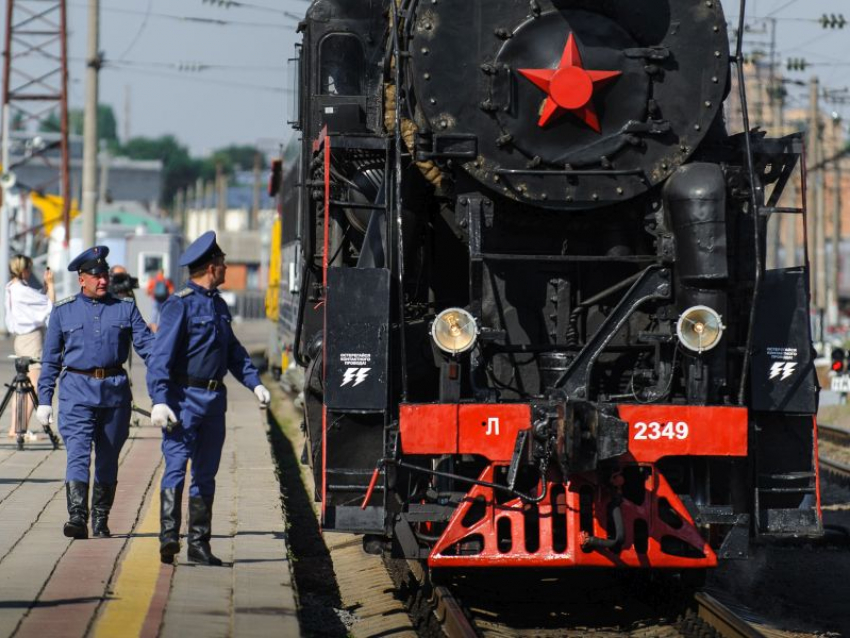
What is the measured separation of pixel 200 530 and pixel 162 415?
0.77 m

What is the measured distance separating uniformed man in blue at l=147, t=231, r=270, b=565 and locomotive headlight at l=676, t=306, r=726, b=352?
2.56 metres

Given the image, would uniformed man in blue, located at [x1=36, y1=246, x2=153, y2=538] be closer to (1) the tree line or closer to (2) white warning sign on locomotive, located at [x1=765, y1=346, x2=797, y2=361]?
(2) white warning sign on locomotive, located at [x1=765, y1=346, x2=797, y2=361]

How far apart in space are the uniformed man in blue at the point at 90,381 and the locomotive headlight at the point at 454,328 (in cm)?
211

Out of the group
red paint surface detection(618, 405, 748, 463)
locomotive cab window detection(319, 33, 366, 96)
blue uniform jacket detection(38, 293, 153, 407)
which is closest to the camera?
red paint surface detection(618, 405, 748, 463)

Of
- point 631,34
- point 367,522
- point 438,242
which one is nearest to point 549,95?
point 631,34

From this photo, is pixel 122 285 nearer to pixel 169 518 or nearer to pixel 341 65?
pixel 341 65

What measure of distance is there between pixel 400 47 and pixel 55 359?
2.91 m

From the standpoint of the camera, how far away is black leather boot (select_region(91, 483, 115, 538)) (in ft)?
30.2

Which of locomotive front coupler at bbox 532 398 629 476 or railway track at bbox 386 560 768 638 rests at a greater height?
locomotive front coupler at bbox 532 398 629 476

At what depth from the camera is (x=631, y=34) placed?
8289 millimetres

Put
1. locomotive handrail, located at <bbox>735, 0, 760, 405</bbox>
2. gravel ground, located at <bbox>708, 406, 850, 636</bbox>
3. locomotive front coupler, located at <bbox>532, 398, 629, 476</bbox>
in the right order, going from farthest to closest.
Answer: gravel ground, located at <bbox>708, 406, 850, 636</bbox>, locomotive handrail, located at <bbox>735, 0, 760, 405</bbox>, locomotive front coupler, located at <bbox>532, 398, 629, 476</bbox>

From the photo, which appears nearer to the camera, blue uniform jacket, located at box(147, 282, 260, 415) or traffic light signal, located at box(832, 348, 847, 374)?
blue uniform jacket, located at box(147, 282, 260, 415)

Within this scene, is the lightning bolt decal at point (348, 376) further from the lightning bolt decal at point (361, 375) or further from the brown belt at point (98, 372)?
the brown belt at point (98, 372)

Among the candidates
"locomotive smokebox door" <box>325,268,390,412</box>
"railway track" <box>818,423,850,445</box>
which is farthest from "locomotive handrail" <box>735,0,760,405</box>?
"railway track" <box>818,423,850,445</box>
